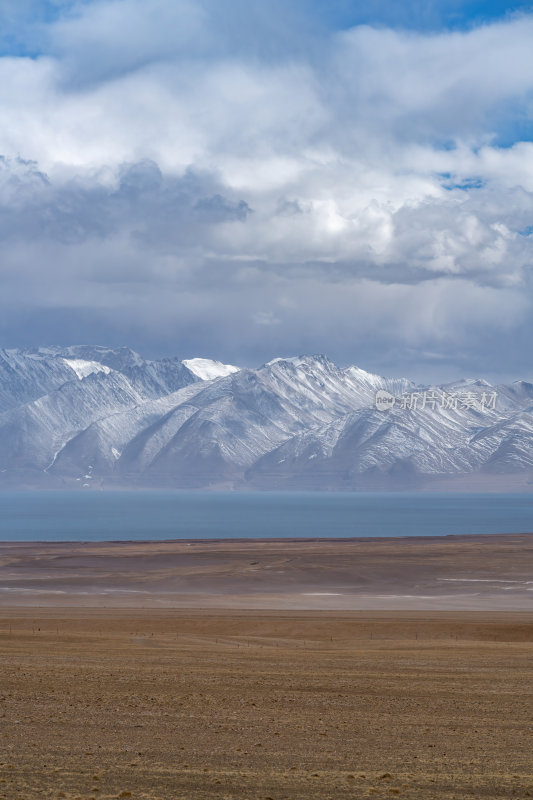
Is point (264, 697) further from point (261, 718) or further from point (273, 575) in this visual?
point (273, 575)

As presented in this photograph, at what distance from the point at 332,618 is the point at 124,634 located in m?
17.0

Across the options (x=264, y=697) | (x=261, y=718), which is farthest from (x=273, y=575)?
(x=261, y=718)

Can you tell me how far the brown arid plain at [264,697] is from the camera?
19.4 m

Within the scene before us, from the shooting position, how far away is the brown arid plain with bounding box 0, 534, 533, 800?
19391mm

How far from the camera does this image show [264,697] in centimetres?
2948

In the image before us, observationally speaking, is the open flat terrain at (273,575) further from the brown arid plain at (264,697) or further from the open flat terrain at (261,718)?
the open flat terrain at (261,718)

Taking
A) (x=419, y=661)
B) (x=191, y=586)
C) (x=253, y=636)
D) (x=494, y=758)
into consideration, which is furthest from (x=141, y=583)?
(x=494, y=758)

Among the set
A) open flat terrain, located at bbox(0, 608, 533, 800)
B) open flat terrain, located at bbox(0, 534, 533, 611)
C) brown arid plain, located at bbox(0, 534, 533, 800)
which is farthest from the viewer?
open flat terrain, located at bbox(0, 534, 533, 611)

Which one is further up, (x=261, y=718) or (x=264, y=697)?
(x=261, y=718)

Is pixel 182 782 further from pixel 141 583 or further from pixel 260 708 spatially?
pixel 141 583

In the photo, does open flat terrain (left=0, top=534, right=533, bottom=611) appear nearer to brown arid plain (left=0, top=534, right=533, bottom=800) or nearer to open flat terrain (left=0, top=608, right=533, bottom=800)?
brown arid plain (left=0, top=534, right=533, bottom=800)

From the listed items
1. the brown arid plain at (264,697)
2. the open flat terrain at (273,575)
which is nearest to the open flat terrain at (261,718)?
the brown arid plain at (264,697)

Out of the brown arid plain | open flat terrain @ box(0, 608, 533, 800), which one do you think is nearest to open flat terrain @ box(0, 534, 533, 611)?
the brown arid plain

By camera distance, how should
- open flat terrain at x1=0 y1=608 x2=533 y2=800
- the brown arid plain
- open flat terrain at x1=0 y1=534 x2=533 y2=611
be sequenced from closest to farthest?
open flat terrain at x1=0 y1=608 x2=533 y2=800
the brown arid plain
open flat terrain at x1=0 y1=534 x2=533 y2=611
